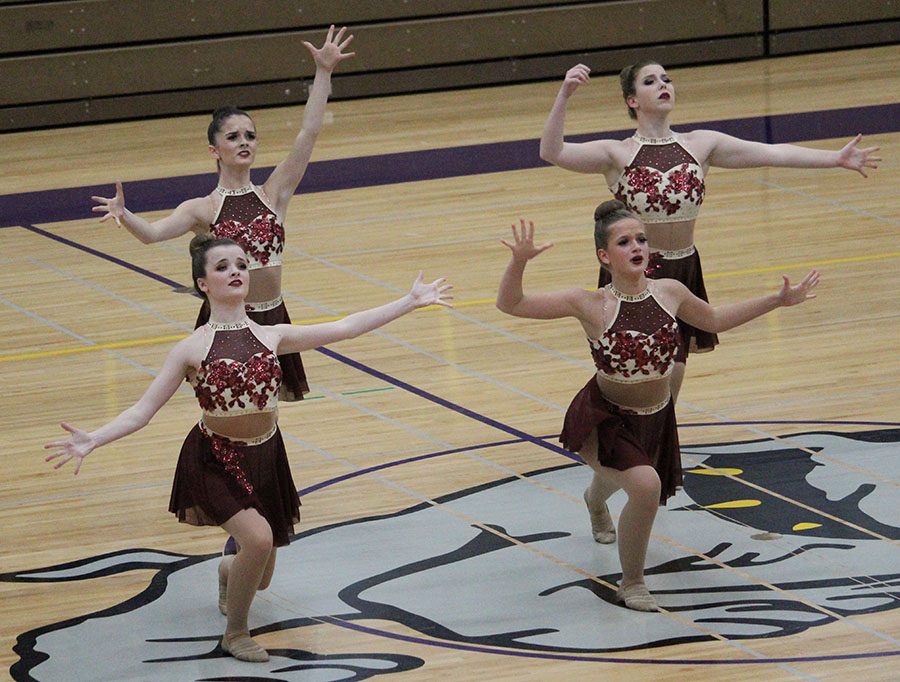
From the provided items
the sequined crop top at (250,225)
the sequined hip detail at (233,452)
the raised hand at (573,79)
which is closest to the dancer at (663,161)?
the raised hand at (573,79)

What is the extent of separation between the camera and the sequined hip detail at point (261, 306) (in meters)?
5.79

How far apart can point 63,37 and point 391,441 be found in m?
8.01

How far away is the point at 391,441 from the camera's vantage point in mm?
6574

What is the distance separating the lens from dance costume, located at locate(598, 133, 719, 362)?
5.80 meters

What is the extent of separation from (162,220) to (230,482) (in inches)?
52.0

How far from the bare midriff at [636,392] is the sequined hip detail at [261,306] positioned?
1.34 m

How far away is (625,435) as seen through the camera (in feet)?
16.3

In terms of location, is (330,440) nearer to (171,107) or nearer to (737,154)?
(737,154)

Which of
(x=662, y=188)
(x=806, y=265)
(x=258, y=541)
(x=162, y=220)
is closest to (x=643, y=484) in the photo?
(x=258, y=541)

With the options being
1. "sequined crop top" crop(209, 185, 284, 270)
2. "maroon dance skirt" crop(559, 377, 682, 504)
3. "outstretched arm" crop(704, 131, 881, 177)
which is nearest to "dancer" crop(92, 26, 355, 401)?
"sequined crop top" crop(209, 185, 284, 270)

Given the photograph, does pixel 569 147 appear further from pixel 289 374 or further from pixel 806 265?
pixel 806 265

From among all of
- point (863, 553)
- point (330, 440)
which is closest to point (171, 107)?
point (330, 440)

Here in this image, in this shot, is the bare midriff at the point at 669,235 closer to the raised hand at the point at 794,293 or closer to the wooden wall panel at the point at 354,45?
the raised hand at the point at 794,293

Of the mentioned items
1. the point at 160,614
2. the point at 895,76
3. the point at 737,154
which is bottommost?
the point at 160,614
